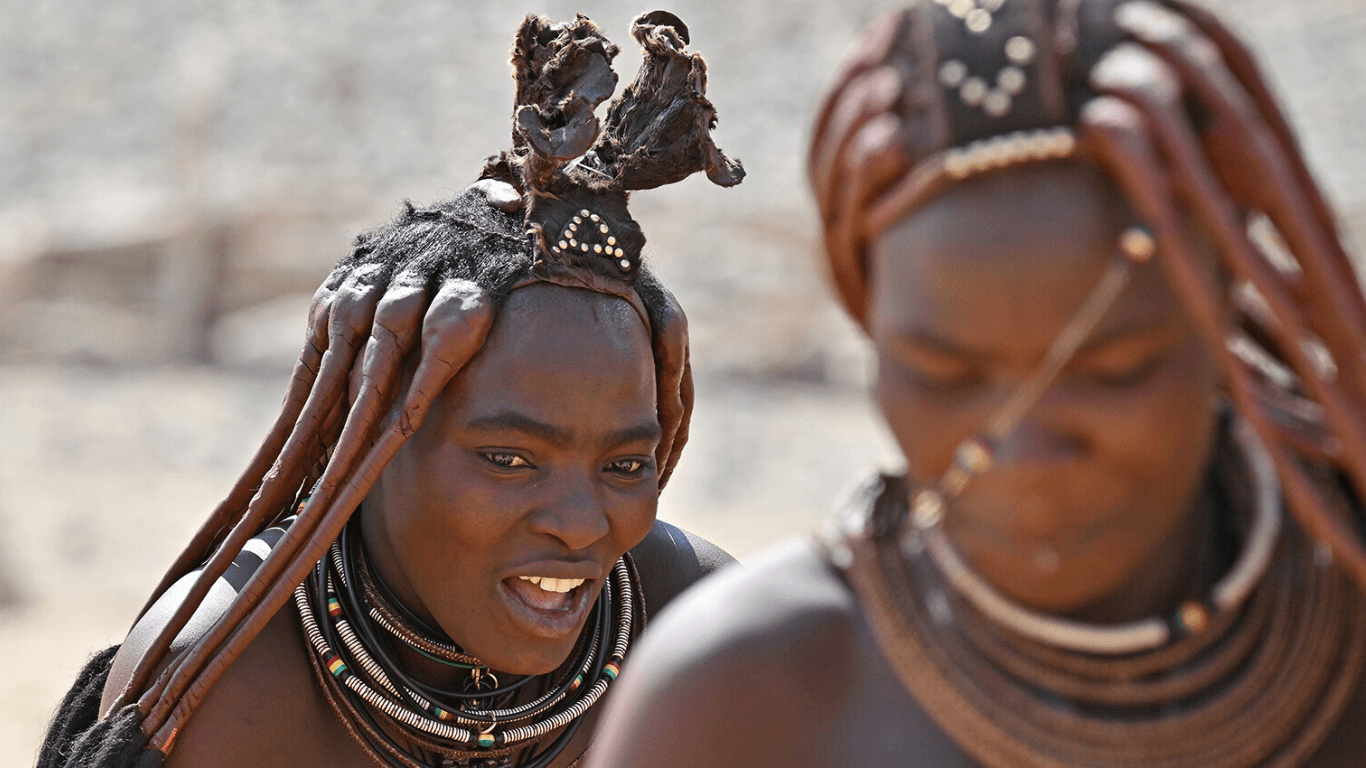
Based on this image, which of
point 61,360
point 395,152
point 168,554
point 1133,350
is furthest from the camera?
point 395,152

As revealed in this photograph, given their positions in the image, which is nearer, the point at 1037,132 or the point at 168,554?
the point at 1037,132

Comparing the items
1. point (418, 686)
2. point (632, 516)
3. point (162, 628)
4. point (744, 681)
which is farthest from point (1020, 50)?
point (162, 628)

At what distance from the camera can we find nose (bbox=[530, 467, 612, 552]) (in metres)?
2.81

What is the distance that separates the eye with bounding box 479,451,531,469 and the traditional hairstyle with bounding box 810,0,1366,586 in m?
1.42

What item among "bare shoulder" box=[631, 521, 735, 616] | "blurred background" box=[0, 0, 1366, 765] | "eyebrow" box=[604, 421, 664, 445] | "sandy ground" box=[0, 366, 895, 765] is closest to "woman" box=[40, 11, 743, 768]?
"eyebrow" box=[604, 421, 664, 445]

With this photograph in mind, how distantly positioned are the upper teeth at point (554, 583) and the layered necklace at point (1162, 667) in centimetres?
138

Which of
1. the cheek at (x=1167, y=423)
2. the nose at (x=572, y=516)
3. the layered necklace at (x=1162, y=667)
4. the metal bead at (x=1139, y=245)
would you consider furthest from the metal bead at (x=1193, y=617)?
the nose at (x=572, y=516)

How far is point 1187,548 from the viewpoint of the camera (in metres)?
1.54

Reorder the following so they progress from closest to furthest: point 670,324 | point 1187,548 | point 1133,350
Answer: point 1133,350
point 1187,548
point 670,324

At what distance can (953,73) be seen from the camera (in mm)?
1443

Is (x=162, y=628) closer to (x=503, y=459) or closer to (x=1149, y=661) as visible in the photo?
(x=503, y=459)

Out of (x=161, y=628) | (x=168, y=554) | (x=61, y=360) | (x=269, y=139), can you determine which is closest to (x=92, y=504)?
(x=168, y=554)

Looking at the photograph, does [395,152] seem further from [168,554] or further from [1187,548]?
[1187,548]

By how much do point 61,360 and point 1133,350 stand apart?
15689 millimetres
